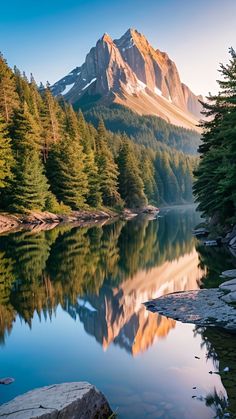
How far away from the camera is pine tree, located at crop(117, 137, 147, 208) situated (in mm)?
79438

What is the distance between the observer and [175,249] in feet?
101

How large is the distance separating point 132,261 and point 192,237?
14.3 meters

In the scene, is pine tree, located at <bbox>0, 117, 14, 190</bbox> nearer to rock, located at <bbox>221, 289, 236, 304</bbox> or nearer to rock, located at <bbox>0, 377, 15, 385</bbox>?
rock, located at <bbox>221, 289, 236, 304</bbox>

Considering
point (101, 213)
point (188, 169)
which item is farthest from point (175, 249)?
point (188, 169)

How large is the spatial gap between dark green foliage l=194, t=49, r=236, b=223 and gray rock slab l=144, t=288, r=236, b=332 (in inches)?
379

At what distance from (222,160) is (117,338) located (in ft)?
62.4

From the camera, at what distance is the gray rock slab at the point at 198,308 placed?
1204 centimetres

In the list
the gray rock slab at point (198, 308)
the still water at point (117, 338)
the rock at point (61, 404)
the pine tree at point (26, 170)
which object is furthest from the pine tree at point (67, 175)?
the rock at point (61, 404)

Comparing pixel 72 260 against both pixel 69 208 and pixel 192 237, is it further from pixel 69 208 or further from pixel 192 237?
pixel 69 208

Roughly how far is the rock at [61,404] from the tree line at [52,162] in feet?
147

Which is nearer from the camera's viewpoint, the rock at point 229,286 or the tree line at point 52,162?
the rock at point 229,286

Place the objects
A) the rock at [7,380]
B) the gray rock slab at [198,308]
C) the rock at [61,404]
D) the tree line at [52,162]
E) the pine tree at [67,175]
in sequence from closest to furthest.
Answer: the rock at [61,404], the rock at [7,380], the gray rock slab at [198,308], the tree line at [52,162], the pine tree at [67,175]

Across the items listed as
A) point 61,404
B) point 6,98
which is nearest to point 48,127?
point 6,98

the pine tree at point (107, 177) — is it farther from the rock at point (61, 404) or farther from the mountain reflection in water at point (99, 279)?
the rock at point (61, 404)
